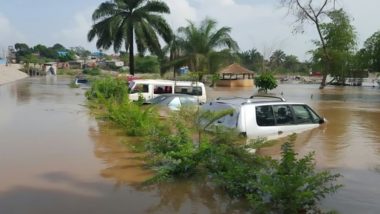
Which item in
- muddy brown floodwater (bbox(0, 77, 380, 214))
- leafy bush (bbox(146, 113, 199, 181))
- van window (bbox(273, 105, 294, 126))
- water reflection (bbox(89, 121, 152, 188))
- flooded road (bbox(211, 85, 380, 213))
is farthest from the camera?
van window (bbox(273, 105, 294, 126))

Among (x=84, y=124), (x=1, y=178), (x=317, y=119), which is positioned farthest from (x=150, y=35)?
(x=1, y=178)

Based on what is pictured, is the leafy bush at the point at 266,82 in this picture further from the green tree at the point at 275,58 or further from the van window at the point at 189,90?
the green tree at the point at 275,58

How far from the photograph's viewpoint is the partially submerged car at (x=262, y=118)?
9.34 m

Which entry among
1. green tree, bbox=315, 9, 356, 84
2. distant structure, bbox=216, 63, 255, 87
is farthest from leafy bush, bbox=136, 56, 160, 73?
green tree, bbox=315, 9, 356, 84

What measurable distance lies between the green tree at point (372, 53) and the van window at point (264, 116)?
4332 centimetres

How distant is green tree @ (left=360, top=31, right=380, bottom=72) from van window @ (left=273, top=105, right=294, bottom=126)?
42.7 m

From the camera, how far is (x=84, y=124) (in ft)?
52.9

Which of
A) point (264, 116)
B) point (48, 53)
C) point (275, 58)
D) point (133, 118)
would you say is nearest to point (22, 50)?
point (48, 53)

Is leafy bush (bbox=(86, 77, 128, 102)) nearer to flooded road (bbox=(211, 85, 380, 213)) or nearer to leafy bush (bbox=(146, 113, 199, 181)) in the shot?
flooded road (bbox=(211, 85, 380, 213))

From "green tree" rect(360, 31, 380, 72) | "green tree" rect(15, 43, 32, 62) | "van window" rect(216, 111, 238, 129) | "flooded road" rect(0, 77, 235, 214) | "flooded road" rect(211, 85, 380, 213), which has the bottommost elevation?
"flooded road" rect(0, 77, 235, 214)

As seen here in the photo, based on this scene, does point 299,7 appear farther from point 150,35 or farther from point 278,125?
point 278,125

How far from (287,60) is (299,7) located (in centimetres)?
8092

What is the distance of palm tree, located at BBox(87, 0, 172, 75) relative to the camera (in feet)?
134

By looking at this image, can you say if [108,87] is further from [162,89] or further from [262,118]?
[262,118]
